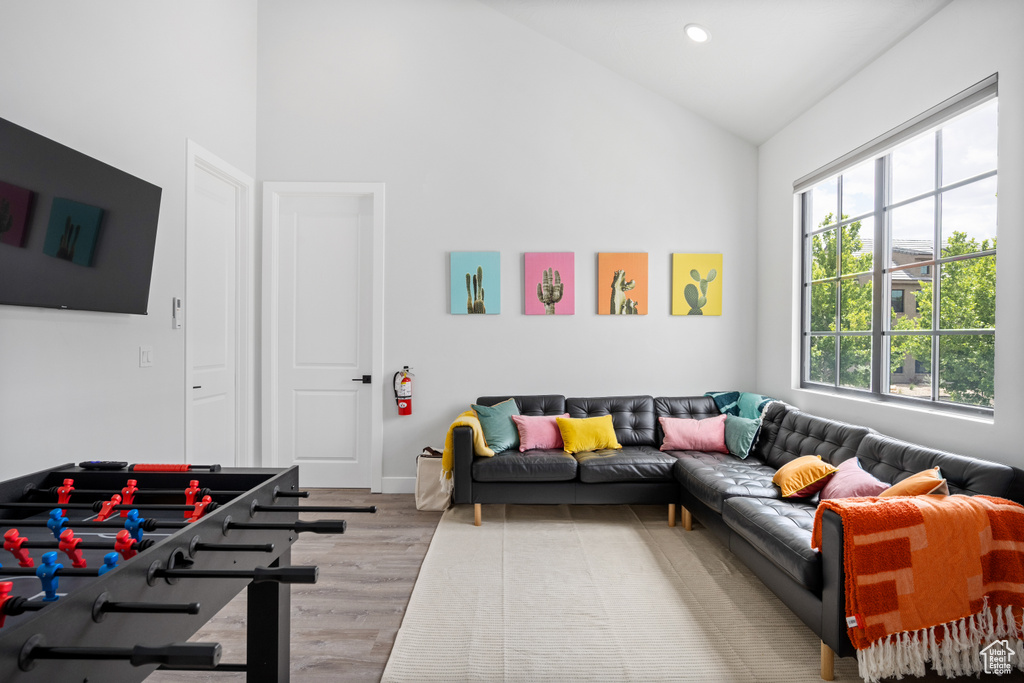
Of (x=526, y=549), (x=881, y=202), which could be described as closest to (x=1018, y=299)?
(x=881, y=202)

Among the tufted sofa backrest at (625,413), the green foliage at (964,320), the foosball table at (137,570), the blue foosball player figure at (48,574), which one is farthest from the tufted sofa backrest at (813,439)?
the blue foosball player figure at (48,574)

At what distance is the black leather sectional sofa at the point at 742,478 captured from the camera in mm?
1989

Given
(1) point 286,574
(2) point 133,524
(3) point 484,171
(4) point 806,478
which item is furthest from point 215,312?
(4) point 806,478

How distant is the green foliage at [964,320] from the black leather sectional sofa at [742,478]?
0.42 metres

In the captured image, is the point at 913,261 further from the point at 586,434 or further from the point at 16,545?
the point at 16,545

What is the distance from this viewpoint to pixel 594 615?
2.36 m

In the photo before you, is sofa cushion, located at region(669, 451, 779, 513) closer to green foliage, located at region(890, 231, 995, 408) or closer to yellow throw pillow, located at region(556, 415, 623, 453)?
yellow throw pillow, located at region(556, 415, 623, 453)

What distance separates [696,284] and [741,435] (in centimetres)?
132

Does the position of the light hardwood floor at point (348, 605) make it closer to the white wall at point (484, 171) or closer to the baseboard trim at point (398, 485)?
the baseboard trim at point (398, 485)

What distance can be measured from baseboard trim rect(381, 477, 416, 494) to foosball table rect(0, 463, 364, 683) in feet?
8.41

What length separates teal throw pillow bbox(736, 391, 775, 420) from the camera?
3.75m

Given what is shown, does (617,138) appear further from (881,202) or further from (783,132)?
(881,202)

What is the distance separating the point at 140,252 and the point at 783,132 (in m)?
4.29

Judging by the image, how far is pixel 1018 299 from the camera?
2164 mm
